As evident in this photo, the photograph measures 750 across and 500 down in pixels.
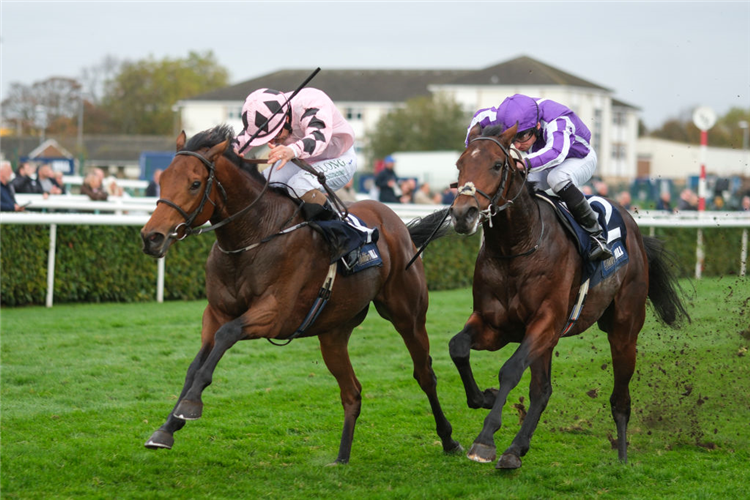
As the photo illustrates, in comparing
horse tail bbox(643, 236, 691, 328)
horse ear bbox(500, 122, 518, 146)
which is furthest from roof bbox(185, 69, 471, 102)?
horse ear bbox(500, 122, 518, 146)

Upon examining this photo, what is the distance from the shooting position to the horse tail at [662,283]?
6176 mm

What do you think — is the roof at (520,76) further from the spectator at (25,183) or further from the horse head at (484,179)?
the horse head at (484,179)

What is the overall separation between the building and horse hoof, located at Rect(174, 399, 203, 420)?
166 ft

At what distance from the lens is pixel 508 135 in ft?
15.1

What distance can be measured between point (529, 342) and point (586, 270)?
2.53 feet

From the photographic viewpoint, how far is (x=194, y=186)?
433 cm

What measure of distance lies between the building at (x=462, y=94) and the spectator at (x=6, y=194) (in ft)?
145

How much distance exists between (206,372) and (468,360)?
140cm

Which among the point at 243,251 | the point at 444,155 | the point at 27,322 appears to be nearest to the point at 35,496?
the point at 243,251

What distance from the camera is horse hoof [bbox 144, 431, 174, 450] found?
13.1ft

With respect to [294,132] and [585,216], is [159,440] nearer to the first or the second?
[294,132]

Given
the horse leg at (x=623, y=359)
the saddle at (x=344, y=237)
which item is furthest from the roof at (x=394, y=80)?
the saddle at (x=344, y=237)

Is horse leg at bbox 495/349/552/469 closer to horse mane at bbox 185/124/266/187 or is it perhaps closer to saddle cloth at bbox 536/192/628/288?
saddle cloth at bbox 536/192/628/288

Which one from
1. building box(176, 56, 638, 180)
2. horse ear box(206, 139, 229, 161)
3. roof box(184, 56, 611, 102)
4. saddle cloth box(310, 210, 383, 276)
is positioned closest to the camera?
horse ear box(206, 139, 229, 161)
